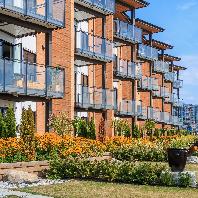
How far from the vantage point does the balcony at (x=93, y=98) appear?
110 feet

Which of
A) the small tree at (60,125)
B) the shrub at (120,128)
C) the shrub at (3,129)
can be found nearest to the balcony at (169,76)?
the shrub at (120,128)

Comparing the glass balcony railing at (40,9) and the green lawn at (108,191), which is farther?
the glass balcony railing at (40,9)

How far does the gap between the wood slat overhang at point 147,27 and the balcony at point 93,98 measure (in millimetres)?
18369

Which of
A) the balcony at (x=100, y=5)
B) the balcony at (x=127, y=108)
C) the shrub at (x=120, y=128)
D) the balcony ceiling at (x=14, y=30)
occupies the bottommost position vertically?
the shrub at (x=120, y=128)

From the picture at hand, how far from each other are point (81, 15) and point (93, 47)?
10.4 feet

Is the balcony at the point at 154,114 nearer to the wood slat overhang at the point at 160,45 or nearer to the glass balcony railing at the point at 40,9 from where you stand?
the wood slat overhang at the point at 160,45

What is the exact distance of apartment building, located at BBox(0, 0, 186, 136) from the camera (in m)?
26.9

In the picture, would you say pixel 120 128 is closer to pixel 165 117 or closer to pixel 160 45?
pixel 165 117

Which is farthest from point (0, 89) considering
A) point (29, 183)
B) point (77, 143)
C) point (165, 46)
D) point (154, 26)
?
point (165, 46)

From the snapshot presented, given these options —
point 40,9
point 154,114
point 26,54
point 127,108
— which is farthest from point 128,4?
point 40,9

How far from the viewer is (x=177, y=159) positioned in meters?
17.7

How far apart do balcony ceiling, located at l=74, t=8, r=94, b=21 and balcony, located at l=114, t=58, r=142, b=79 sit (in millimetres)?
6362

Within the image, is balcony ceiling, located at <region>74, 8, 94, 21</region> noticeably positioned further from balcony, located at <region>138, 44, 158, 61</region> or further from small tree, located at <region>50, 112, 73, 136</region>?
balcony, located at <region>138, 44, 158, 61</region>

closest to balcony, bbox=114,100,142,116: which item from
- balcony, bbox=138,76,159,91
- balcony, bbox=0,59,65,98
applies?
balcony, bbox=138,76,159,91
